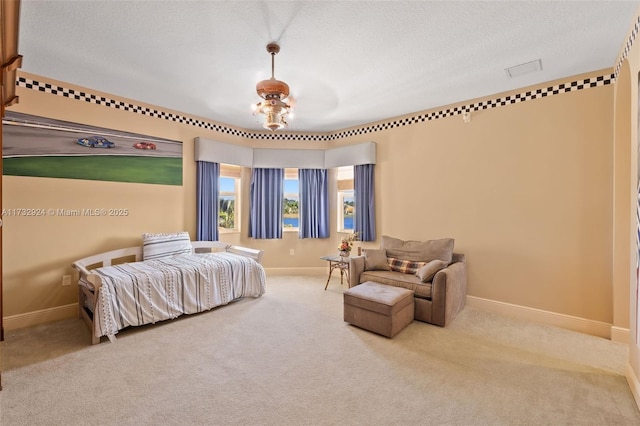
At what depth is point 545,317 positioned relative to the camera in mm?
3309

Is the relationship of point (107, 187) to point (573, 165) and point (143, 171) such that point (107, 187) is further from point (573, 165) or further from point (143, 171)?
point (573, 165)

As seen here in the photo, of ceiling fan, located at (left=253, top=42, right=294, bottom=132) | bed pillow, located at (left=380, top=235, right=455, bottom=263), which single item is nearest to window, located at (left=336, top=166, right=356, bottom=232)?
bed pillow, located at (left=380, top=235, right=455, bottom=263)

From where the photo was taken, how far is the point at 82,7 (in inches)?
84.6

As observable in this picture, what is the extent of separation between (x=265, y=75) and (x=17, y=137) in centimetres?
275

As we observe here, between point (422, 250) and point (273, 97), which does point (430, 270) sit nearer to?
point (422, 250)

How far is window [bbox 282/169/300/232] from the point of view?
5.50 meters

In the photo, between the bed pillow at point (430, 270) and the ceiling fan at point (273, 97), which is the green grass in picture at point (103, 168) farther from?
the bed pillow at point (430, 270)

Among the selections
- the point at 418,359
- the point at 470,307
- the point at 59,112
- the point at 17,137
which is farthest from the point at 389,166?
the point at 17,137

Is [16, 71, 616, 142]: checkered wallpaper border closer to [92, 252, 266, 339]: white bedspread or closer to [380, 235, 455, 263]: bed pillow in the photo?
[380, 235, 455, 263]: bed pillow

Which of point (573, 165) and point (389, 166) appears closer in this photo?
point (573, 165)

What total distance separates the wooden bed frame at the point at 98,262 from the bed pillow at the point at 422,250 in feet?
6.37

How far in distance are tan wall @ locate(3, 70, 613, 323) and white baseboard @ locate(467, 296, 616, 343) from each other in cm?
7

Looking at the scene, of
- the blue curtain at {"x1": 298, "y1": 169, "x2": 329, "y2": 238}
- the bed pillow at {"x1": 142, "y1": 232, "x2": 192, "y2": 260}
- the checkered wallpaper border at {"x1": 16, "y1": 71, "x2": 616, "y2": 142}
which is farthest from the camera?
the blue curtain at {"x1": 298, "y1": 169, "x2": 329, "y2": 238}

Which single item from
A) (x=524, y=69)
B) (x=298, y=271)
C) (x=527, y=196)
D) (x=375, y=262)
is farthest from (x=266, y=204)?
(x=524, y=69)
